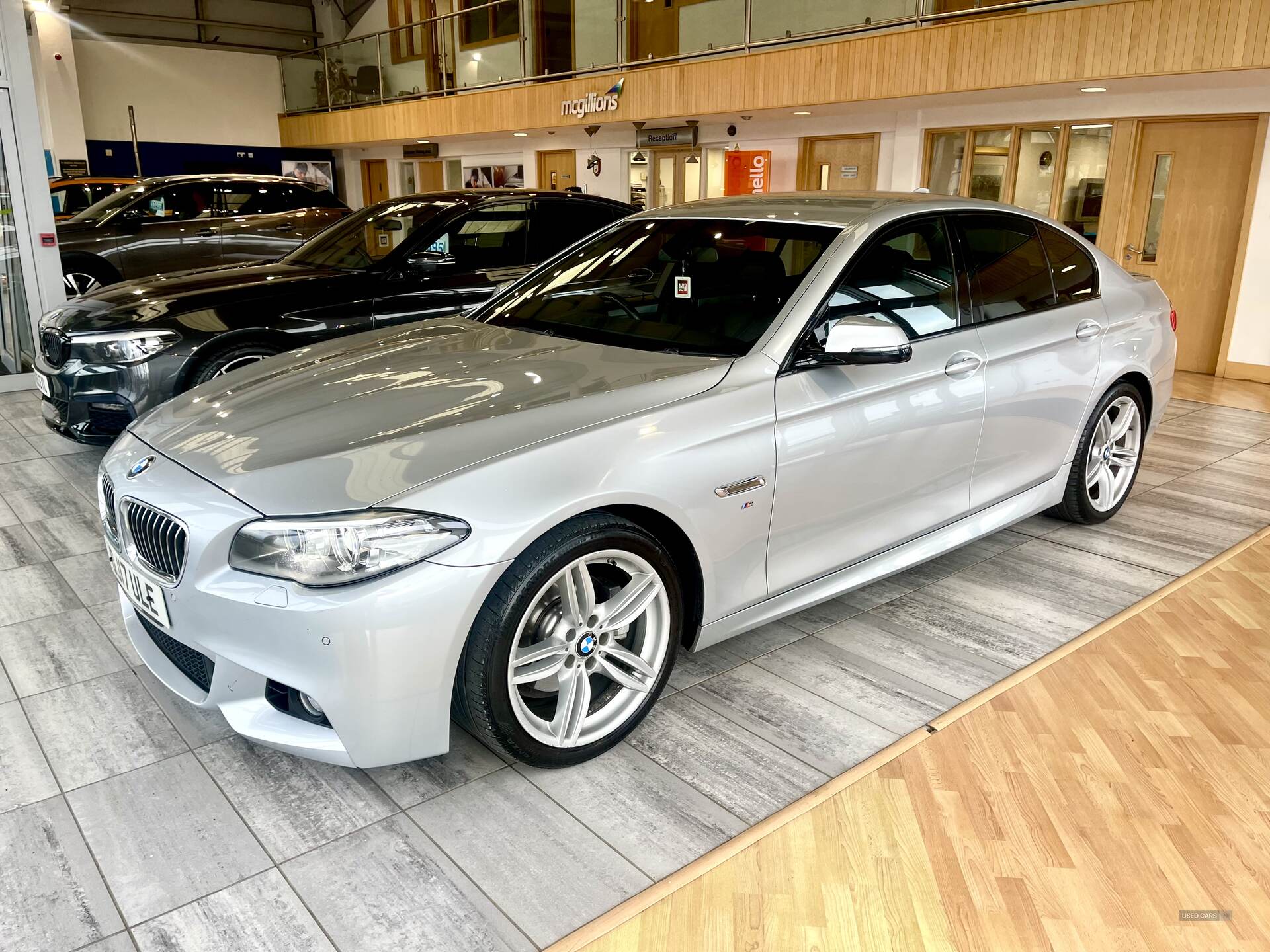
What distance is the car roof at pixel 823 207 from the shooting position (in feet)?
10.5

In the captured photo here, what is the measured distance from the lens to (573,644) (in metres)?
2.45

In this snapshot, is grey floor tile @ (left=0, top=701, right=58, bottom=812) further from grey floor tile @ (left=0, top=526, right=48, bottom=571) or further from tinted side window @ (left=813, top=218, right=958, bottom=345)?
tinted side window @ (left=813, top=218, right=958, bottom=345)

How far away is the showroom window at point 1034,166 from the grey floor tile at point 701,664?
718 centimetres

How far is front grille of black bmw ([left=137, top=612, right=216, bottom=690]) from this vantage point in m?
2.40

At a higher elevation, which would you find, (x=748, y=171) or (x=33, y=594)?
(x=748, y=171)

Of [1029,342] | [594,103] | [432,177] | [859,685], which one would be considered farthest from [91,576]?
[432,177]

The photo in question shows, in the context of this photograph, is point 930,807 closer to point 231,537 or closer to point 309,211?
point 231,537

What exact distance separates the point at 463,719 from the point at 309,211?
1021cm

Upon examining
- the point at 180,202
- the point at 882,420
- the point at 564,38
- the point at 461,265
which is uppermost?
the point at 564,38

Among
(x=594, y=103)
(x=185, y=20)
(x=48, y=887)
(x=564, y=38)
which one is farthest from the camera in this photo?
(x=185, y=20)

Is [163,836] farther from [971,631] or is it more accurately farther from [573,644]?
[971,631]

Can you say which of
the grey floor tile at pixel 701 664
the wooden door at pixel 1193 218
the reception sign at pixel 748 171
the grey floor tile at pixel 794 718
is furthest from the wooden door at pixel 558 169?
the grey floor tile at pixel 794 718

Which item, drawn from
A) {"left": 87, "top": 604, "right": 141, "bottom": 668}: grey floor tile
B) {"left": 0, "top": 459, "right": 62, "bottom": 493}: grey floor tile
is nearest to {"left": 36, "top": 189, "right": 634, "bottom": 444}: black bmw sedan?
{"left": 0, "top": 459, "right": 62, "bottom": 493}: grey floor tile

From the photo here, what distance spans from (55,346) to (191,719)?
128 inches
